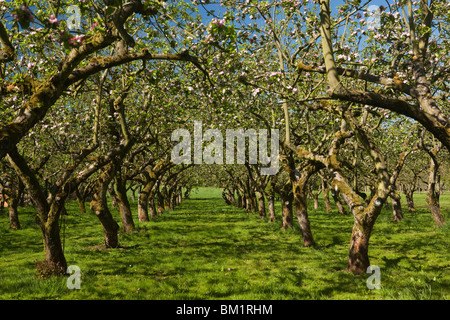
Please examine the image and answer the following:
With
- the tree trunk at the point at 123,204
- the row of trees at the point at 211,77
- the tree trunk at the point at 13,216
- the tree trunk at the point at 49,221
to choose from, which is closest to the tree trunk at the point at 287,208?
Result: the row of trees at the point at 211,77

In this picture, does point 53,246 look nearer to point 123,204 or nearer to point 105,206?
point 105,206

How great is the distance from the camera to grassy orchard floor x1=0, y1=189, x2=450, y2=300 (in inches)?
372

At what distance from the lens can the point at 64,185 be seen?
1209 centimetres

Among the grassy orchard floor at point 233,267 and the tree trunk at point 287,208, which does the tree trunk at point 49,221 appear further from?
the tree trunk at point 287,208

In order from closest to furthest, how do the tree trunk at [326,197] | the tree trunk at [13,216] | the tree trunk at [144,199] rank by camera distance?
the tree trunk at [13,216] → the tree trunk at [144,199] → the tree trunk at [326,197]

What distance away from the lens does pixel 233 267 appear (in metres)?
12.8

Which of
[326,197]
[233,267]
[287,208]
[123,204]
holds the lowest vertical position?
[233,267]

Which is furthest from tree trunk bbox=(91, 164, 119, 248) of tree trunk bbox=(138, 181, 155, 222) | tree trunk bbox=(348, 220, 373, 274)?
tree trunk bbox=(348, 220, 373, 274)

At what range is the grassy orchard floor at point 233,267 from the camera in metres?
9.45

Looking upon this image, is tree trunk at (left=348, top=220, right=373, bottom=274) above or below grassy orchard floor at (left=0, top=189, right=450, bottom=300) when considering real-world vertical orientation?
above

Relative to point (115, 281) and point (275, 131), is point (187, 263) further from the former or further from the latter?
point (275, 131)

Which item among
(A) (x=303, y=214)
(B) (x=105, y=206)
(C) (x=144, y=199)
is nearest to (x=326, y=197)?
(C) (x=144, y=199)

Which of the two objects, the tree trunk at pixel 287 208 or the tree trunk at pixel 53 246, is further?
the tree trunk at pixel 287 208

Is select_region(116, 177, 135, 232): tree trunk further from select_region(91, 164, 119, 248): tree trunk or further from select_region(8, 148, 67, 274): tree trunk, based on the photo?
select_region(8, 148, 67, 274): tree trunk
